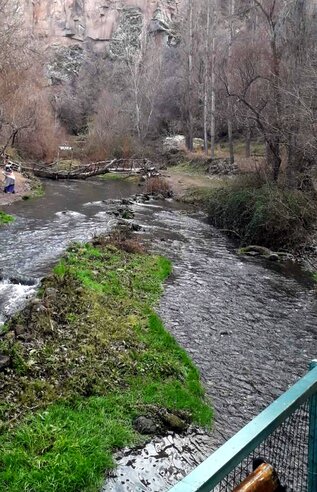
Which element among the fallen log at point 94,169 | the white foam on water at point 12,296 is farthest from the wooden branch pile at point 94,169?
the white foam on water at point 12,296

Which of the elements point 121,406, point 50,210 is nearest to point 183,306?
point 121,406

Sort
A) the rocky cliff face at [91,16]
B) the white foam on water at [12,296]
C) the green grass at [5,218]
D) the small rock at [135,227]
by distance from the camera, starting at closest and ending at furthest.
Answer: the white foam on water at [12,296], the green grass at [5,218], the small rock at [135,227], the rocky cliff face at [91,16]

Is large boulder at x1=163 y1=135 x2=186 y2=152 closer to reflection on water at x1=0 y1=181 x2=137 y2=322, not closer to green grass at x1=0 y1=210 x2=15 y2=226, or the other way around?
reflection on water at x1=0 y1=181 x2=137 y2=322

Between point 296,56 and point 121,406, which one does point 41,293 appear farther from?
point 296,56

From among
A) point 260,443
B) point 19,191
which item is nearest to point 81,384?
point 260,443

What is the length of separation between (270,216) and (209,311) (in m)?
6.93

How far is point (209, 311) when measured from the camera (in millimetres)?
10680

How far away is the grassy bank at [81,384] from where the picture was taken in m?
5.29

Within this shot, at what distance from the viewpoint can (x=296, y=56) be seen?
19.1m

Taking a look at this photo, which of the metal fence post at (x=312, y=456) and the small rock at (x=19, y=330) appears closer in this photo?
the metal fence post at (x=312, y=456)

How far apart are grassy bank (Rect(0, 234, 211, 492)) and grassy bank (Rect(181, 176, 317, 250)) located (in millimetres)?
7366

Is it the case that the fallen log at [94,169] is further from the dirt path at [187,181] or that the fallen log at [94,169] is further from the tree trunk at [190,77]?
the tree trunk at [190,77]

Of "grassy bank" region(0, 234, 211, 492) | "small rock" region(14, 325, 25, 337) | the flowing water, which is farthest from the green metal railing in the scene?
"small rock" region(14, 325, 25, 337)

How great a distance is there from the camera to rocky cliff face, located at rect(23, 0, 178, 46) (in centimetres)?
6738
